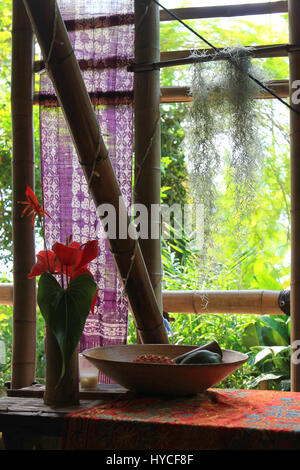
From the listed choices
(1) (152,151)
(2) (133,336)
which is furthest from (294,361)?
(2) (133,336)

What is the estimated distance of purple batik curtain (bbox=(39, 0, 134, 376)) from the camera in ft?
7.27

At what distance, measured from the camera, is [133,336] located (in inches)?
167

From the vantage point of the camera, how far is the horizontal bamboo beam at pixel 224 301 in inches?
94.3

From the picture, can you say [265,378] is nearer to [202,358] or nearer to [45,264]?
[202,358]

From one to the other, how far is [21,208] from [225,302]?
3.08 feet

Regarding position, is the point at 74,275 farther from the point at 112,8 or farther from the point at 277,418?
the point at 112,8

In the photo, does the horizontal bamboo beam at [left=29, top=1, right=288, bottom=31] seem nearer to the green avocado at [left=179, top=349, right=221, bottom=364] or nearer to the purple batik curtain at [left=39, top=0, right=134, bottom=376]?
the purple batik curtain at [left=39, top=0, right=134, bottom=376]

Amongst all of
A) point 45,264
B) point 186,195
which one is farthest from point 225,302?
point 186,195

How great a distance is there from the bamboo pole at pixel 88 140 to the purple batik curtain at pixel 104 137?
428 millimetres

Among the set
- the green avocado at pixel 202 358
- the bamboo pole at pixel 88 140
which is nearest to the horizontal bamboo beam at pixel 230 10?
the bamboo pole at pixel 88 140

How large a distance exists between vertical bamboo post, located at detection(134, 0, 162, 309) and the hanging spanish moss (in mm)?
154

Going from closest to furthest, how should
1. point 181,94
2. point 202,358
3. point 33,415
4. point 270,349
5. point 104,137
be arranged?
1. point 33,415
2. point 202,358
3. point 104,137
4. point 181,94
5. point 270,349

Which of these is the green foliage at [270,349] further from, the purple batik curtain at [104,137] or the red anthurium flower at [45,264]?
the red anthurium flower at [45,264]

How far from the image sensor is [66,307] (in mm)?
1259
